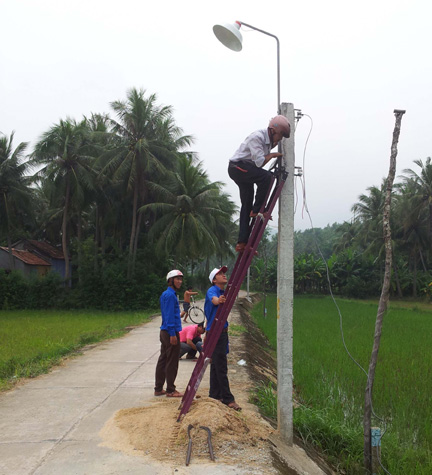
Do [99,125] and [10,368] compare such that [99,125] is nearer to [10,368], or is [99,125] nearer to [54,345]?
[54,345]

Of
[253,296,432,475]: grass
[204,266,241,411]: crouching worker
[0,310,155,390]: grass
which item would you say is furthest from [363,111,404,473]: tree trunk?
[0,310,155,390]: grass

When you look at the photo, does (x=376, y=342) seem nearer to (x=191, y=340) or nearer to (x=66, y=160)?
(x=191, y=340)

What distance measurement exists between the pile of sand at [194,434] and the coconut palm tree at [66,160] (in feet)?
76.5

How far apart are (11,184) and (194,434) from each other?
27832 millimetres

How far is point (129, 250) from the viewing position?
95.2 ft

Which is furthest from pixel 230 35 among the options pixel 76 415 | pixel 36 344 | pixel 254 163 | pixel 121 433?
pixel 36 344

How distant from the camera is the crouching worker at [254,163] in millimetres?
4309

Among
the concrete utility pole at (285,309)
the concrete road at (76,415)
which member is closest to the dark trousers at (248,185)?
the concrete utility pole at (285,309)

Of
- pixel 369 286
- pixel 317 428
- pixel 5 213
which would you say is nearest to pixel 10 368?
pixel 317 428

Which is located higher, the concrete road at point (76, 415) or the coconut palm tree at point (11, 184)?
the coconut palm tree at point (11, 184)

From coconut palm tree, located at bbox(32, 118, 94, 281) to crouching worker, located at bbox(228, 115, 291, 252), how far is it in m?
23.4

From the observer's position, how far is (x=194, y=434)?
4.11m

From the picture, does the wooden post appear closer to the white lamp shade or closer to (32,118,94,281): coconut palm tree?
the white lamp shade

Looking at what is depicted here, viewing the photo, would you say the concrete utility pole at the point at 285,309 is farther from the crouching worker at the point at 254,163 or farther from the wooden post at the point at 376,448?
the wooden post at the point at 376,448
